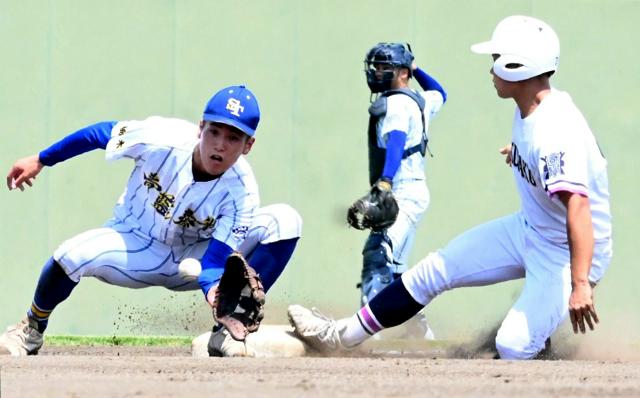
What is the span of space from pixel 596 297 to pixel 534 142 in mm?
3450

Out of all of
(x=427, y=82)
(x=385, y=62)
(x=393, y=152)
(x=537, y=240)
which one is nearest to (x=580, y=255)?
(x=537, y=240)

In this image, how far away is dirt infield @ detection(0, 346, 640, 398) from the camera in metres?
4.92

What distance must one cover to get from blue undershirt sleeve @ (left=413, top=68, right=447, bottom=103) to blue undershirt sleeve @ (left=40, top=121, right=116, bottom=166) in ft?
8.40

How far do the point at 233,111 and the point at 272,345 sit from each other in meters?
1.17

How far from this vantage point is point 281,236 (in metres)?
6.96

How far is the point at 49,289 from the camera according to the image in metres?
6.78

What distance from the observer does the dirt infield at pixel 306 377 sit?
4.92m

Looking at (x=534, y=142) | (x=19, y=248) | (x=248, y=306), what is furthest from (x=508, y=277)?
(x=19, y=248)

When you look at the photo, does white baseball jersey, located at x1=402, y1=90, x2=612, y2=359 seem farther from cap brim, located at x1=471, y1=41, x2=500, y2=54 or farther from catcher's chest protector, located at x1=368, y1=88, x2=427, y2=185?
catcher's chest protector, located at x1=368, y1=88, x2=427, y2=185

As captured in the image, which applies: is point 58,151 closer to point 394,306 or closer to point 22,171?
point 22,171

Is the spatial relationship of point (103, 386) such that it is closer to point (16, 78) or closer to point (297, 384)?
point (297, 384)

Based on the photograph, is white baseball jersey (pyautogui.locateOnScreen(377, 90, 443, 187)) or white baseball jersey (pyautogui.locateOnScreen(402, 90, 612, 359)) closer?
white baseball jersey (pyautogui.locateOnScreen(402, 90, 612, 359))

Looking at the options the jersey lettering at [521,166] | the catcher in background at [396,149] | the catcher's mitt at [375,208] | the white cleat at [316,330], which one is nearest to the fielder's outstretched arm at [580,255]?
the jersey lettering at [521,166]

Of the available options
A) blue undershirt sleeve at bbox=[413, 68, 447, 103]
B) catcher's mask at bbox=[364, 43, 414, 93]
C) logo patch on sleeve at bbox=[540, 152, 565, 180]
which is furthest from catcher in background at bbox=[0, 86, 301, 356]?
blue undershirt sleeve at bbox=[413, 68, 447, 103]
